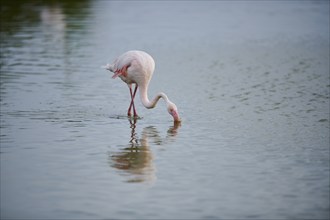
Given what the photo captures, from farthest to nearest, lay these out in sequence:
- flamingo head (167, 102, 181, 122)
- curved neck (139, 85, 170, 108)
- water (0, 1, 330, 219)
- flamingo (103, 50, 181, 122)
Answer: flamingo (103, 50, 181, 122) → curved neck (139, 85, 170, 108) → flamingo head (167, 102, 181, 122) → water (0, 1, 330, 219)

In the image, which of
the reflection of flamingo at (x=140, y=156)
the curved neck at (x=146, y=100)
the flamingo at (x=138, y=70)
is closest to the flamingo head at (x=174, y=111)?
the reflection of flamingo at (x=140, y=156)

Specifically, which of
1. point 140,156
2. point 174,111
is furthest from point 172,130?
point 140,156

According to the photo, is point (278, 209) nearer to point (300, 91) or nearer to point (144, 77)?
point (144, 77)

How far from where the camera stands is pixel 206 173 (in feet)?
33.4

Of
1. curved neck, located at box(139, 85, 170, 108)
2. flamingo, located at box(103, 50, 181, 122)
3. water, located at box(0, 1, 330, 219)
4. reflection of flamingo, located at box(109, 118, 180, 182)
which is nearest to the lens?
water, located at box(0, 1, 330, 219)

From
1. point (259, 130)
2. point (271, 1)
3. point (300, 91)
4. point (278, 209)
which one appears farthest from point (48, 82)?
point (271, 1)

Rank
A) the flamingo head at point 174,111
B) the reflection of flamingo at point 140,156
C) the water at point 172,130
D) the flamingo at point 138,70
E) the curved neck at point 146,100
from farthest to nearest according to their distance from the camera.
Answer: the flamingo at point 138,70, the curved neck at point 146,100, the flamingo head at point 174,111, the reflection of flamingo at point 140,156, the water at point 172,130

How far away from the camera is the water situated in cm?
904

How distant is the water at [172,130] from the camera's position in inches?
356

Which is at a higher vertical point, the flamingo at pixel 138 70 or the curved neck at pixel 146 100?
the flamingo at pixel 138 70

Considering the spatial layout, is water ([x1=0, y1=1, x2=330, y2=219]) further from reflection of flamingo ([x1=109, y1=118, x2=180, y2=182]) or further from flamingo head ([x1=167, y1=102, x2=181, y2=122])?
flamingo head ([x1=167, y1=102, x2=181, y2=122])

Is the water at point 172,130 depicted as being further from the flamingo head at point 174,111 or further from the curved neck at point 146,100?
the curved neck at point 146,100

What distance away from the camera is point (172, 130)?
12922mm

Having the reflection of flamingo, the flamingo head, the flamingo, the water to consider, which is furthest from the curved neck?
the reflection of flamingo
